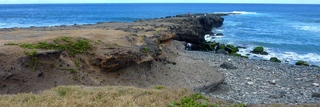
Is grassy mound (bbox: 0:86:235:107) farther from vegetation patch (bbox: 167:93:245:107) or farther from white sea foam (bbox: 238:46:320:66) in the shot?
white sea foam (bbox: 238:46:320:66)

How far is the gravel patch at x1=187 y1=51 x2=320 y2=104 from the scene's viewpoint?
15.2m

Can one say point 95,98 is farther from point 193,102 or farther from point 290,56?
point 290,56

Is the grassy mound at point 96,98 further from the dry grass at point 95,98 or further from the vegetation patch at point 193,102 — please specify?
the vegetation patch at point 193,102

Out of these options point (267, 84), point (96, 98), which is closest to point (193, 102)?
point (96, 98)

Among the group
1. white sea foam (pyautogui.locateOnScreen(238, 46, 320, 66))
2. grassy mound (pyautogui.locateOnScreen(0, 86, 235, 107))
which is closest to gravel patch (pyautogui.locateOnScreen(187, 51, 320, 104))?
grassy mound (pyautogui.locateOnScreen(0, 86, 235, 107))

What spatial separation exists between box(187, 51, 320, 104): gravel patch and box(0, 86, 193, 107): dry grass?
4.92 metres

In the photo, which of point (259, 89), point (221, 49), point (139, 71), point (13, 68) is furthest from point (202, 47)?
point (13, 68)

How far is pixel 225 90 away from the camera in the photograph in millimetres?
16641

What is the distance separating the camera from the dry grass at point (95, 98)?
315 inches

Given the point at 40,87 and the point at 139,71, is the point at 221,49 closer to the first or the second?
the point at 139,71

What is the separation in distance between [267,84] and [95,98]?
41.5 feet

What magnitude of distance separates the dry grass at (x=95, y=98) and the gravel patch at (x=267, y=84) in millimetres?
4923

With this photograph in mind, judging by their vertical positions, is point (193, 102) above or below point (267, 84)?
above

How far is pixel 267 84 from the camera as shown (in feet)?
59.7
